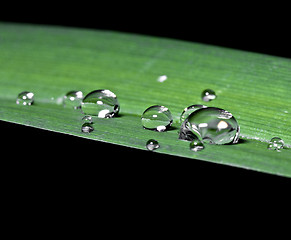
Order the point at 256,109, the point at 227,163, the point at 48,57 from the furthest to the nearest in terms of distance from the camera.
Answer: the point at 48,57, the point at 256,109, the point at 227,163

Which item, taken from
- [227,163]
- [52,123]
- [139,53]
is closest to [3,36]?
[139,53]

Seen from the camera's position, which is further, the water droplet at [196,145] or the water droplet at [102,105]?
the water droplet at [102,105]

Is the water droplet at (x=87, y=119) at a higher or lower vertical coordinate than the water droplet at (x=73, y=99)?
lower

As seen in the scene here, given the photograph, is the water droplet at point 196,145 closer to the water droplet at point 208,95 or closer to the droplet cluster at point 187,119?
the droplet cluster at point 187,119

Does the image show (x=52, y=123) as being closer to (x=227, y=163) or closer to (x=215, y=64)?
(x=227, y=163)

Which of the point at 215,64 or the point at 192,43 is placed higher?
the point at 192,43

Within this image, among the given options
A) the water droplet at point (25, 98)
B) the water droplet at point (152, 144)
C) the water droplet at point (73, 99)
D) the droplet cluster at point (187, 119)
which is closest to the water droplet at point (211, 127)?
the droplet cluster at point (187, 119)
